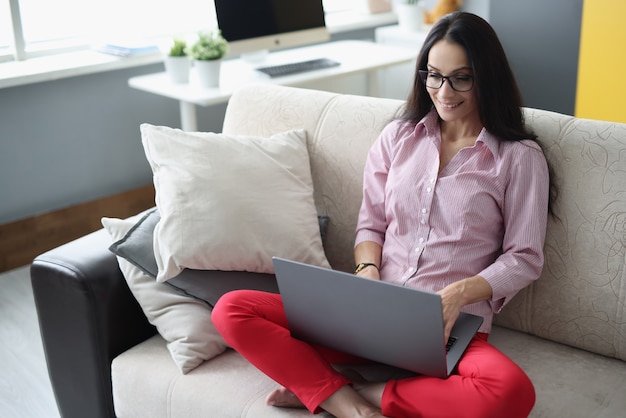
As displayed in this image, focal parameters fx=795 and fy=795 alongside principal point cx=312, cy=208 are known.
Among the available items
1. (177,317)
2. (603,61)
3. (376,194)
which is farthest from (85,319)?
(603,61)

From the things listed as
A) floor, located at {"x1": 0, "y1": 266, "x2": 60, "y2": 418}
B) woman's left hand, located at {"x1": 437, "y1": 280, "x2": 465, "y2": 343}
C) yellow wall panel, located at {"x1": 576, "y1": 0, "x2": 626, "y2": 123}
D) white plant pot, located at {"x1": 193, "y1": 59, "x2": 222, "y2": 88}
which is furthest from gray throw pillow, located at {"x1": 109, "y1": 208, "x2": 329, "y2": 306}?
yellow wall panel, located at {"x1": 576, "y1": 0, "x2": 626, "y2": 123}

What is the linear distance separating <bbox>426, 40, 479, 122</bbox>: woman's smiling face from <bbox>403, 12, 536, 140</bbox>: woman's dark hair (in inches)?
0.6

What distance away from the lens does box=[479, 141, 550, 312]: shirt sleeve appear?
1.64 meters

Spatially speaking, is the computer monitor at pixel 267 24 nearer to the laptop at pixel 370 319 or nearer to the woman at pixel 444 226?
the woman at pixel 444 226

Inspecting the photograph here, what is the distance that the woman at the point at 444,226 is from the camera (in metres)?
1.54

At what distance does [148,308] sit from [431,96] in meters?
0.80

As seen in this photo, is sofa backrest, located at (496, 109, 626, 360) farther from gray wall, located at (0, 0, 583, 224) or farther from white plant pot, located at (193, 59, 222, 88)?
gray wall, located at (0, 0, 583, 224)

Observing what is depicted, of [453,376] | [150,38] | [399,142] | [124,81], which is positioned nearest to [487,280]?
[453,376]

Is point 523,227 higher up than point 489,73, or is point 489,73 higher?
point 489,73

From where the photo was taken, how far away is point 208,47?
3.00 meters

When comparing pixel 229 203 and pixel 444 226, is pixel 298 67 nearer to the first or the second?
pixel 229 203

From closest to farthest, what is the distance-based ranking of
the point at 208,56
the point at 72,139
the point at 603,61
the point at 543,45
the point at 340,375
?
the point at 340,375
the point at 208,56
the point at 603,61
the point at 72,139
the point at 543,45

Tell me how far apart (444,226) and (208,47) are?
1576mm

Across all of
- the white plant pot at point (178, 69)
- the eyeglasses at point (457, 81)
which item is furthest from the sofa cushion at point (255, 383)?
the white plant pot at point (178, 69)
